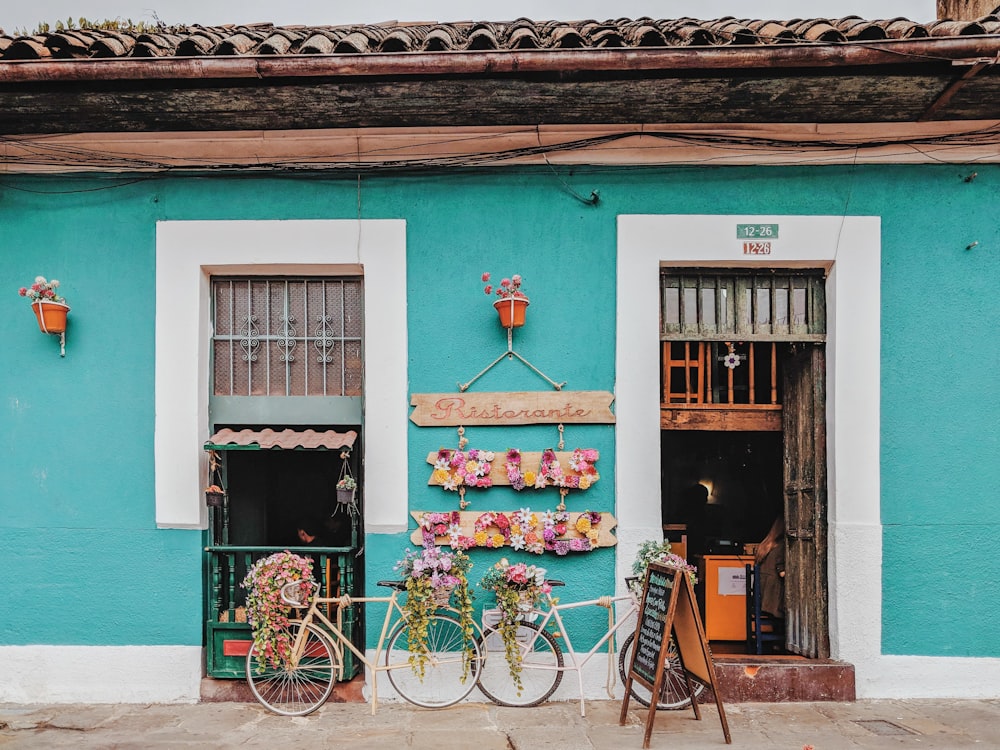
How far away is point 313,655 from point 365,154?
373 centimetres

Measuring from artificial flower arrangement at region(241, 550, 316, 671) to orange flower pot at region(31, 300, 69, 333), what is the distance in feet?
7.63

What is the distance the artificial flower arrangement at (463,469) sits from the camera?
535cm

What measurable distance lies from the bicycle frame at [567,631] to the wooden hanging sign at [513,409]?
1283 mm

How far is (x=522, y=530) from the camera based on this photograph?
5.35 metres

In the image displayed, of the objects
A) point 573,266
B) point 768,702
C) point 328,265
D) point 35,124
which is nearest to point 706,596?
point 768,702

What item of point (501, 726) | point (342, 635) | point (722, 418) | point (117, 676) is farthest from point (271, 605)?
point (722, 418)

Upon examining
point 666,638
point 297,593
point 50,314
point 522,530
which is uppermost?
point 50,314

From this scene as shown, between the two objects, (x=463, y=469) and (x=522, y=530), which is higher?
(x=463, y=469)

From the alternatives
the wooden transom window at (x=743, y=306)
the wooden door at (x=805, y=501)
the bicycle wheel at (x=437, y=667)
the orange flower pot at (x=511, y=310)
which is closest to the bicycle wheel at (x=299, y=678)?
the bicycle wheel at (x=437, y=667)

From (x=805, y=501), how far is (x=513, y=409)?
2.45 m

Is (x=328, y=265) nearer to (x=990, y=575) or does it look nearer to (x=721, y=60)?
(x=721, y=60)

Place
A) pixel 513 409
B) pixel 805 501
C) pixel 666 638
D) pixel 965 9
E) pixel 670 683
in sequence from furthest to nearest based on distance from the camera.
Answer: pixel 965 9 < pixel 805 501 < pixel 513 409 < pixel 670 683 < pixel 666 638

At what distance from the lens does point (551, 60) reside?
4.61 m

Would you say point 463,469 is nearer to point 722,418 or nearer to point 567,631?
point 567,631
